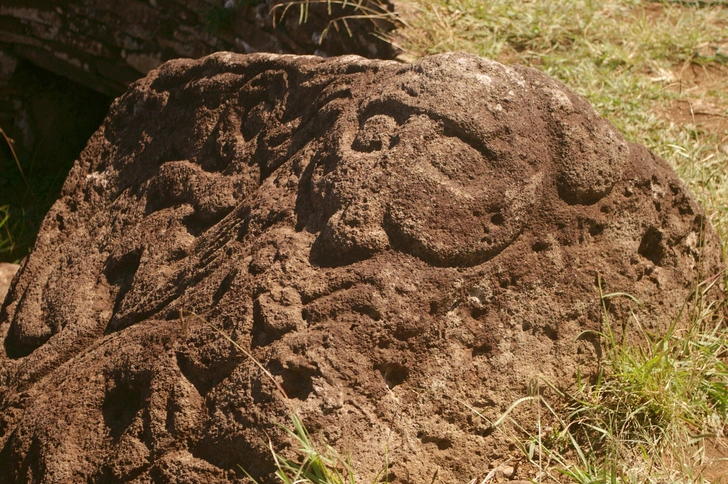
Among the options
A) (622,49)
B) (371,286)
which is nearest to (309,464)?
(371,286)

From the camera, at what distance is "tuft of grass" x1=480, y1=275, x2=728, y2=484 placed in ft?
6.01

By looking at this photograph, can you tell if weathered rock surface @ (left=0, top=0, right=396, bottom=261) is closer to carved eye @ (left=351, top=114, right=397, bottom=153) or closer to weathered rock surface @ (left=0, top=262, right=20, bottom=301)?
weathered rock surface @ (left=0, top=262, right=20, bottom=301)

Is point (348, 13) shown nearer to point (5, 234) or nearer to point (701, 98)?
point (701, 98)

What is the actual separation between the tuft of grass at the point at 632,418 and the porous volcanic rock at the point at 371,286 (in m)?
0.06

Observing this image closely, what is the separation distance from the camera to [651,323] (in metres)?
2.05

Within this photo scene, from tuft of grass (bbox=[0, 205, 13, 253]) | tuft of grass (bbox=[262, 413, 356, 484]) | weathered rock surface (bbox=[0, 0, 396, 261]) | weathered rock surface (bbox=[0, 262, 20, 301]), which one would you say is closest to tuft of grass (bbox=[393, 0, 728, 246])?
weathered rock surface (bbox=[0, 0, 396, 261])

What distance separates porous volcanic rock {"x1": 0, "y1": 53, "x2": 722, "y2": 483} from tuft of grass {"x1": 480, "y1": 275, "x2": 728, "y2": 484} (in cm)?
6

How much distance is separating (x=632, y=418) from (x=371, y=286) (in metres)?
0.75

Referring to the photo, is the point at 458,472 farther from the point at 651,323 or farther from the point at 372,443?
the point at 651,323

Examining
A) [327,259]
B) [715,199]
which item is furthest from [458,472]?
[715,199]

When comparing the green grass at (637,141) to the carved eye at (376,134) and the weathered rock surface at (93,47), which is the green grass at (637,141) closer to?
the weathered rock surface at (93,47)

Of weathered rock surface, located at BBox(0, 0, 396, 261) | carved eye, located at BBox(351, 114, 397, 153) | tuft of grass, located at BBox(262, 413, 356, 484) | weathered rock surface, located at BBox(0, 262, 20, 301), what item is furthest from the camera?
weathered rock surface, located at BBox(0, 0, 396, 261)

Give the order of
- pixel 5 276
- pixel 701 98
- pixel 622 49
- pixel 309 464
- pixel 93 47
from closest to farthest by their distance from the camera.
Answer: pixel 309 464, pixel 5 276, pixel 701 98, pixel 622 49, pixel 93 47

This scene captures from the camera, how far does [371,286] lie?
5.48 ft
